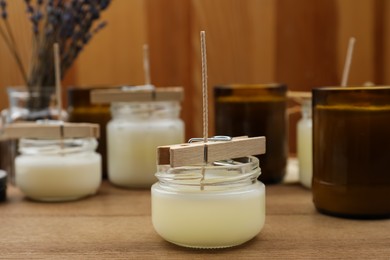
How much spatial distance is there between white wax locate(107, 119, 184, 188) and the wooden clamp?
1.09 feet

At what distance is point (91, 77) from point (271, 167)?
623 millimetres

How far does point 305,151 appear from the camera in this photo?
0.94 m

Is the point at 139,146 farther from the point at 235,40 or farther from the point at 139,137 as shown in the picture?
the point at 235,40

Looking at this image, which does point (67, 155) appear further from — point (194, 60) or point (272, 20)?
point (272, 20)

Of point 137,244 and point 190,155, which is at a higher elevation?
point 190,155

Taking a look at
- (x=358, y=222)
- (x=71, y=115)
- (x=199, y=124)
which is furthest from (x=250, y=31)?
(x=358, y=222)

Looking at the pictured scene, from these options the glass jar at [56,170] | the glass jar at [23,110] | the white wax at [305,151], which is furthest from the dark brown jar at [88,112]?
the white wax at [305,151]

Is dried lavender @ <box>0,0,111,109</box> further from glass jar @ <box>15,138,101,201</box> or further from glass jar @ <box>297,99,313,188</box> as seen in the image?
glass jar @ <box>297,99,313,188</box>

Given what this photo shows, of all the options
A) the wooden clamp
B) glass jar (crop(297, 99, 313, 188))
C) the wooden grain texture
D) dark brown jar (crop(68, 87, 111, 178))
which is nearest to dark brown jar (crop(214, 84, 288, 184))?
glass jar (crop(297, 99, 313, 188))

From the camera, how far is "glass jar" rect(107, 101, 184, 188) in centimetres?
96

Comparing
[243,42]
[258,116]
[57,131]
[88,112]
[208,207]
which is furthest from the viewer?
[243,42]

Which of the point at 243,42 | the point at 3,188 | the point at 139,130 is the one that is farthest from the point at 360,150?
the point at 243,42

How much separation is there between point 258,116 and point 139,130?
0.64 ft

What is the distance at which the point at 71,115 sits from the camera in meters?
1.09
